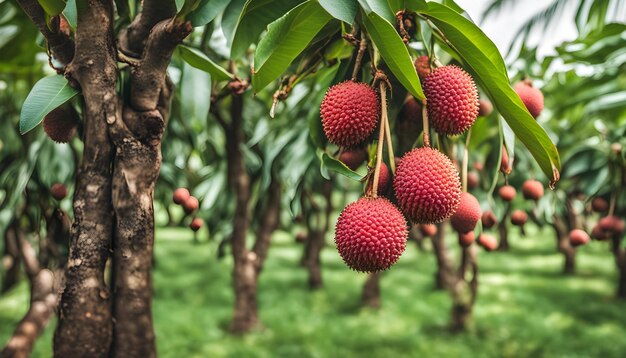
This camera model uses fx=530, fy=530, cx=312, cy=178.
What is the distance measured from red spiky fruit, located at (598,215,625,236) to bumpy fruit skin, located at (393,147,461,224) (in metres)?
1.00

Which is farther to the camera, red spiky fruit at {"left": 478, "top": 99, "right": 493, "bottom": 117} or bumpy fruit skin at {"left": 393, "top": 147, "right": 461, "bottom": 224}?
red spiky fruit at {"left": 478, "top": 99, "right": 493, "bottom": 117}

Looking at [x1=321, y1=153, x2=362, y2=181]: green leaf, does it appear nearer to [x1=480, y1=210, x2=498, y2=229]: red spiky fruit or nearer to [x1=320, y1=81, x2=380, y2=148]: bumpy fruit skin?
[x1=320, y1=81, x2=380, y2=148]: bumpy fruit skin

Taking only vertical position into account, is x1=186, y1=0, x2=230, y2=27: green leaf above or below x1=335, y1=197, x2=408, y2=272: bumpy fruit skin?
above

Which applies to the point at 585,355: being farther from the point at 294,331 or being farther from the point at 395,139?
the point at 395,139

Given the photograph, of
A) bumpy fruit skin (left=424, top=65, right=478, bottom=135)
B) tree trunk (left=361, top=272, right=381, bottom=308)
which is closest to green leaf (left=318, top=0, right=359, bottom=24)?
bumpy fruit skin (left=424, top=65, right=478, bottom=135)

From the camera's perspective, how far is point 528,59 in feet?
4.74

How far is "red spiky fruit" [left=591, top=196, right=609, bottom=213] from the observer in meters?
1.68

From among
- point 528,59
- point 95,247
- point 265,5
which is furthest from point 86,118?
point 528,59

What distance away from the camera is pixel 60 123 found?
90 cm

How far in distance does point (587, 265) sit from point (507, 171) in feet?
18.3

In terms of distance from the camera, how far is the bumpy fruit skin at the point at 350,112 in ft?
2.27

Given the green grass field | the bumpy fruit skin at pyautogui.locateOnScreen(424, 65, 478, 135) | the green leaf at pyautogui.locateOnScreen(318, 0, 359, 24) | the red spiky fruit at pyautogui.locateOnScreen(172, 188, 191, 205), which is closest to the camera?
the green leaf at pyautogui.locateOnScreen(318, 0, 359, 24)

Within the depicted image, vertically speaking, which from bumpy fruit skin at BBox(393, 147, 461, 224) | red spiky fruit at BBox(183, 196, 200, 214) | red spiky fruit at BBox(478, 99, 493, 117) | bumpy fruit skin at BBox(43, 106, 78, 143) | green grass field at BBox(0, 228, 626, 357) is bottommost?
green grass field at BBox(0, 228, 626, 357)

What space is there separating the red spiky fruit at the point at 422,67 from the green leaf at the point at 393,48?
0.14m
